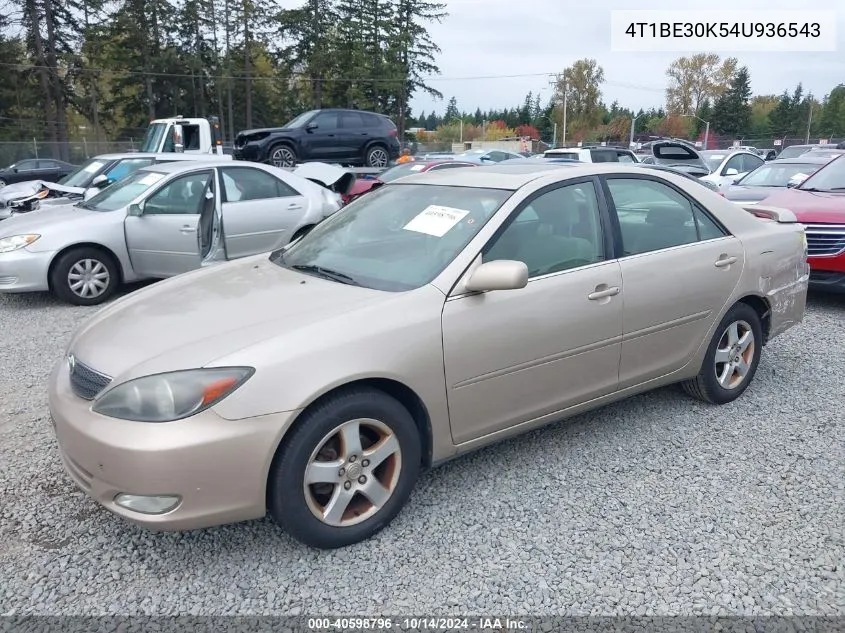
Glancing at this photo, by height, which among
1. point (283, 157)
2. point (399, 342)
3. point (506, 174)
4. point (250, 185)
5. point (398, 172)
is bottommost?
point (399, 342)

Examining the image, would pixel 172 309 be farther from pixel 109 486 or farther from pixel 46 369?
pixel 46 369

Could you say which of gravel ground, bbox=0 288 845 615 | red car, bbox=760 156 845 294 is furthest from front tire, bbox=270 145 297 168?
gravel ground, bbox=0 288 845 615

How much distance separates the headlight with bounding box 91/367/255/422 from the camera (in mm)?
2443

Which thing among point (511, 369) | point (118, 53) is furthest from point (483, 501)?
point (118, 53)

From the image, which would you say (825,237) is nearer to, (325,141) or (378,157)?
(325,141)

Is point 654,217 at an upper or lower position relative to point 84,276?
upper

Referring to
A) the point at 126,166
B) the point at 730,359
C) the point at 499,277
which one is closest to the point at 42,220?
the point at 126,166

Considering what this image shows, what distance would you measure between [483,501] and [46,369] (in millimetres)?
3726

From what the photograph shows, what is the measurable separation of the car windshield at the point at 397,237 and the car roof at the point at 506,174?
6cm

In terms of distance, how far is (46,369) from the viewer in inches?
200

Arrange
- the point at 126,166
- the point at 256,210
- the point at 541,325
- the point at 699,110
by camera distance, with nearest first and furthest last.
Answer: the point at 541,325
the point at 256,210
the point at 126,166
the point at 699,110

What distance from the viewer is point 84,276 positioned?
23.2 ft

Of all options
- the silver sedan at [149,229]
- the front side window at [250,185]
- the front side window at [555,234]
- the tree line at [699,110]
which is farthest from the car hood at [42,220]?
the tree line at [699,110]

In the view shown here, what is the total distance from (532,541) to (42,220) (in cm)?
667
